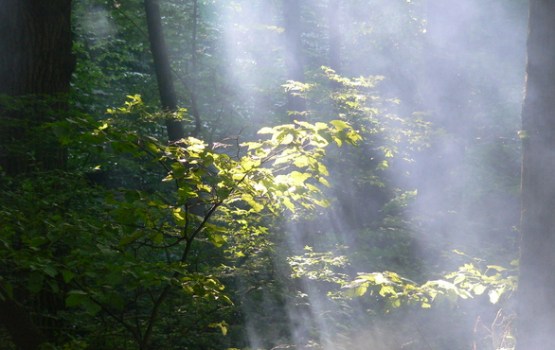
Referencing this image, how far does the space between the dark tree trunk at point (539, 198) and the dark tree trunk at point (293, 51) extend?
8214 mm

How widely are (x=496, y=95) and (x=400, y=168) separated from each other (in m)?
3.51

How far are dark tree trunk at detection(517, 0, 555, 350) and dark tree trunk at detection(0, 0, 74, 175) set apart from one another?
3.69 metres

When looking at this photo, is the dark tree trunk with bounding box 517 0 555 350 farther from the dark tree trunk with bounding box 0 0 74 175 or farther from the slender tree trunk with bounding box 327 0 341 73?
the slender tree trunk with bounding box 327 0 341 73

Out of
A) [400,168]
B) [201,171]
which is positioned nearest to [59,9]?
[201,171]

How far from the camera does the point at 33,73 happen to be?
18.6 feet

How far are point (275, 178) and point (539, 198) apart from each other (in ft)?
8.24

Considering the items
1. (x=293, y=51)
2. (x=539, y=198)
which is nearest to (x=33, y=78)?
(x=539, y=198)

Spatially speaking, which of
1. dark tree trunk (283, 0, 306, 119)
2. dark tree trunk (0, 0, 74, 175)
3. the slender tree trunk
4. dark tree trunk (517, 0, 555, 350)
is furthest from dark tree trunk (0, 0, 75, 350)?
the slender tree trunk

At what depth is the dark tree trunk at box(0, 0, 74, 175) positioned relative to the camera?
5.20 m

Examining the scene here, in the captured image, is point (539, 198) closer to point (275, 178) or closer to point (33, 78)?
point (275, 178)

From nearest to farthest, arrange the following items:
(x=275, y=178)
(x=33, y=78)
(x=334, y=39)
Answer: (x=275, y=178)
(x=33, y=78)
(x=334, y=39)

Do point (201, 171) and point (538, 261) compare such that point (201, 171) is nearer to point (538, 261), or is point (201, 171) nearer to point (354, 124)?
point (538, 261)

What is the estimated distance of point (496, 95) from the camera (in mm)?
14953

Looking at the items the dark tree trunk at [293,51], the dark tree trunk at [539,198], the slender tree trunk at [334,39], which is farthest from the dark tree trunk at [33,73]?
the slender tree trunk at [334,39]
